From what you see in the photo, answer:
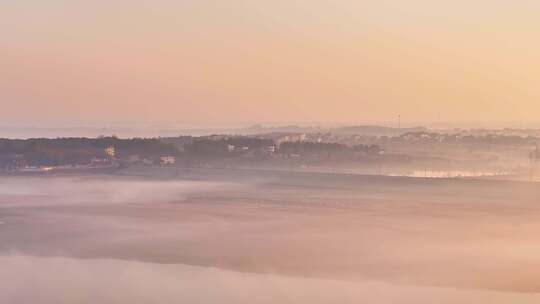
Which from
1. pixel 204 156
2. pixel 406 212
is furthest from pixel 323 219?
pixel 204 156

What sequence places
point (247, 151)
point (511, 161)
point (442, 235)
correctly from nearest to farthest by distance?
point (442, 235) < point (511, 161) < point (247, 151)

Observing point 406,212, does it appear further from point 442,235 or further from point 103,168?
point 103,168

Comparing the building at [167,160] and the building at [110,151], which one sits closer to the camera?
the building at [167,160]

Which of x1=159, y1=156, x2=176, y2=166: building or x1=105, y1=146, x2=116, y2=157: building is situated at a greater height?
x1=105, y1=146, x2=116, y2=157: building

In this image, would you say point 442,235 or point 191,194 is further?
point 191,194

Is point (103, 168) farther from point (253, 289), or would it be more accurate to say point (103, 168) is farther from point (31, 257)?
point (253, 289)

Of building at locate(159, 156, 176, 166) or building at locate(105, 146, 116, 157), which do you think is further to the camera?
building at locate(105, 146, 116, 157)

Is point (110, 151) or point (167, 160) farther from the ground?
point (110, 151)

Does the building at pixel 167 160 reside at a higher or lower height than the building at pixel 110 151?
lower

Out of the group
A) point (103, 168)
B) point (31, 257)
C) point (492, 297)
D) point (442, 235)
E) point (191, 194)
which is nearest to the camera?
point (492, 297)

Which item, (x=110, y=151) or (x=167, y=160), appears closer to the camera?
(x=167, y=160)
